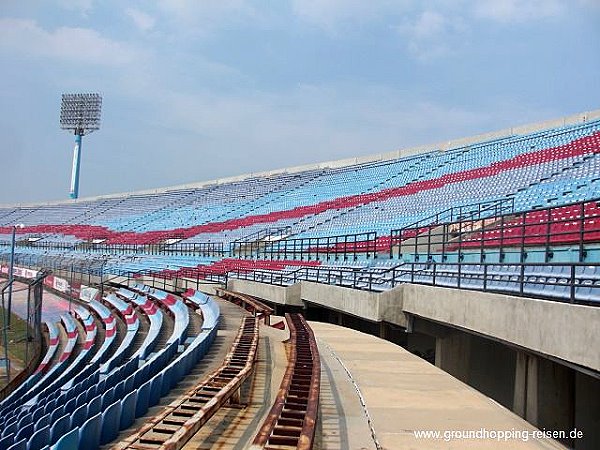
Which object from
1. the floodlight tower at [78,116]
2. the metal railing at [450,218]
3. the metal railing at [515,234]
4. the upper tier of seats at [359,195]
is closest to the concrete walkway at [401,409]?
the metal railing at [515,234]

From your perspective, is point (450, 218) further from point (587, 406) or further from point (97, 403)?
point (97, 403)

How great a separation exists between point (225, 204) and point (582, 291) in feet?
135

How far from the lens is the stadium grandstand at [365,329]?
5230 mm

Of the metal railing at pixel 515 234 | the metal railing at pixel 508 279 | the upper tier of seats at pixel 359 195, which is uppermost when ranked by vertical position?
the upper tier of seats at pixel 359 195

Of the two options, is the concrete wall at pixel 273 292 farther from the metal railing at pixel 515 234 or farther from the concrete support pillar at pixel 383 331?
the concrete support pillar at pixel 383 331

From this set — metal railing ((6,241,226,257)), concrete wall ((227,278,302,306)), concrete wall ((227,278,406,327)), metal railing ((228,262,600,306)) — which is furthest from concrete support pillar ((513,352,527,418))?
metal railing ((6,241,226,257))

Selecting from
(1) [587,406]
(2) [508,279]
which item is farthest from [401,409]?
(2) [508,279]

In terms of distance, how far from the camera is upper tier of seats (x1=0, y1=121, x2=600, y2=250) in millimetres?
21016

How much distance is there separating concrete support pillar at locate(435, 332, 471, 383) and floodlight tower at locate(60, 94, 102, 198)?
6582cm

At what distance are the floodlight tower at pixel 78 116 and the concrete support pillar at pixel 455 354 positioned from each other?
65817 mm

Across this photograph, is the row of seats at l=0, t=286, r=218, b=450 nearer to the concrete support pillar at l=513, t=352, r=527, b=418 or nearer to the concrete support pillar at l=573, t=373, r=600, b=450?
the concrete support pillar at l=513, t=352, r=527, b=418

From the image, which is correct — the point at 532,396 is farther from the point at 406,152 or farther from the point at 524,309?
the point at 406,152

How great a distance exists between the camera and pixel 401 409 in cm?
620

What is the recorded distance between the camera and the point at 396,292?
35.1 feet
